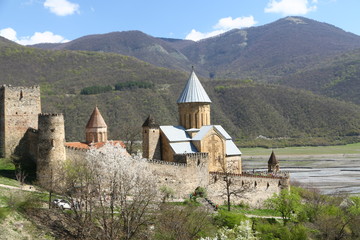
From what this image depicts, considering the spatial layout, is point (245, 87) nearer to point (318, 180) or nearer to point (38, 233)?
point (318, 180)

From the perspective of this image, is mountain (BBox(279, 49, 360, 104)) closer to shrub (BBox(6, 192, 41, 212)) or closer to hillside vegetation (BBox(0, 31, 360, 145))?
hillside vegetation (BBox(0, 31, 360, 145))

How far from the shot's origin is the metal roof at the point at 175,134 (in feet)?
110

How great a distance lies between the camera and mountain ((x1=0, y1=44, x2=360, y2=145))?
3029 inches

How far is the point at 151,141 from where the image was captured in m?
33.2

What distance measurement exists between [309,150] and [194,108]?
51.4 metres

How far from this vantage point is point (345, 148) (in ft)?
270

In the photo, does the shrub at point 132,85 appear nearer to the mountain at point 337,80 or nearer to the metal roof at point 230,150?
the metal roof at point 230,150

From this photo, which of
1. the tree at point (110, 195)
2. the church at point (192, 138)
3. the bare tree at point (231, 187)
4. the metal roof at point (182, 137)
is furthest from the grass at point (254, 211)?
the tree at point (110, 195)

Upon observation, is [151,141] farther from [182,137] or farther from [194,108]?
[194,108]

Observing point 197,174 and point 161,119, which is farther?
point 161,119

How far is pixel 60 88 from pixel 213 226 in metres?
72.0

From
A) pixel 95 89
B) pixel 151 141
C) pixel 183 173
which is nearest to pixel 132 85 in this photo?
pixel 95 89

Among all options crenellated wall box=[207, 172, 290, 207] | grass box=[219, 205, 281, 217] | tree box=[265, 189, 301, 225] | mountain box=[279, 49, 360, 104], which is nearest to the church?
crenellated wall box=[207, 172, 290, 207]

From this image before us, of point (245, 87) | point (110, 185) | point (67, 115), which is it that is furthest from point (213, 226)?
point (245, 87)
